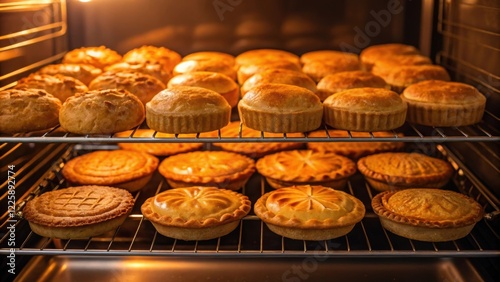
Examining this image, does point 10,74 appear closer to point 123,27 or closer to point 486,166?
point 123,27

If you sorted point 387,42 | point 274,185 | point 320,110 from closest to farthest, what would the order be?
point 320,110 < point 274,185 < point 387,42

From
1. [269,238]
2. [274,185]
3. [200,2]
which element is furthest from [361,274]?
[200,2]

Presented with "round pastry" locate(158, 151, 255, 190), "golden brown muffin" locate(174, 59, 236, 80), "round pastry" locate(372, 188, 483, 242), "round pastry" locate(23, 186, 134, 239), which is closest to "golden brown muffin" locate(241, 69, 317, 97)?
"golden brown muffin" locate(174, 59, 236, 80)

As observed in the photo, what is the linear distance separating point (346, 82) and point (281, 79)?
0.35m

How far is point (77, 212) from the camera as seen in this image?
Answer: 2.69 m

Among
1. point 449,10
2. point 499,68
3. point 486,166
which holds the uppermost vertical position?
point 449,10

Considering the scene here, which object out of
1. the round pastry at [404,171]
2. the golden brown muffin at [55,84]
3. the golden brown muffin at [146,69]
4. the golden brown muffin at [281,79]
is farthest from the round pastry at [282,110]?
the golden brown muffin at [55,84]

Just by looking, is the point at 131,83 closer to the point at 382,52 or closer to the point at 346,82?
the point at 346,82

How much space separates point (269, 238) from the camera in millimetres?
2994

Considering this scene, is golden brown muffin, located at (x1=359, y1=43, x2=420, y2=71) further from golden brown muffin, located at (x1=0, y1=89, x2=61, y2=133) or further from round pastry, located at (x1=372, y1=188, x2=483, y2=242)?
golden brown muffin, located at (x1=0, y1=89, x2=61, y2=133)

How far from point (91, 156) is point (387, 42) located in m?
2.03

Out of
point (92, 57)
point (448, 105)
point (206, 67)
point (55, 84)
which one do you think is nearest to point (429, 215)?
point (448, 105)

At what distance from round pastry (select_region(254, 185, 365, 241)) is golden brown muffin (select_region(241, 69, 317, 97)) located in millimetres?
610

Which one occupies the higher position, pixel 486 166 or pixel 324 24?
pixel 324 24
